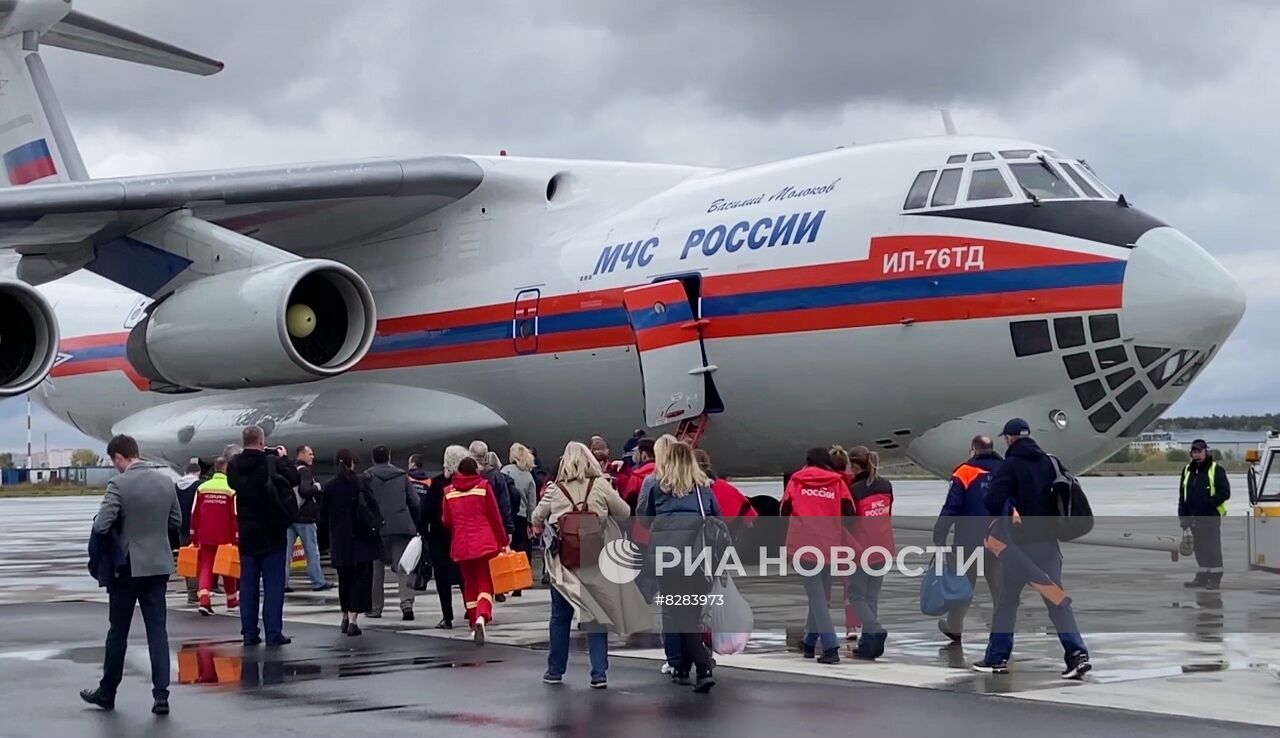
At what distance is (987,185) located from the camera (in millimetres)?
13164

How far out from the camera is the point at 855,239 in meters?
13.4

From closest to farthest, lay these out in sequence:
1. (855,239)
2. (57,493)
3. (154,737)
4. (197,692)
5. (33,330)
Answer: (154,737), (197,692), (855,239), (33,330), (57,493)

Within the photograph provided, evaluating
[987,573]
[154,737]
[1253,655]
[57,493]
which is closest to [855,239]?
[987,573]

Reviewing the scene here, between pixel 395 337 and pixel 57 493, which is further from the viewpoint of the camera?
pixel 57 493

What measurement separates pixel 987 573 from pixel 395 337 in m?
9.09

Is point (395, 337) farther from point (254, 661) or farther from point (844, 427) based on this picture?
point (254, 661)

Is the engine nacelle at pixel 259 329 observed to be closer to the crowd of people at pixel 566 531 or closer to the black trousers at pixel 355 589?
the crowd of people at pixel 566 531

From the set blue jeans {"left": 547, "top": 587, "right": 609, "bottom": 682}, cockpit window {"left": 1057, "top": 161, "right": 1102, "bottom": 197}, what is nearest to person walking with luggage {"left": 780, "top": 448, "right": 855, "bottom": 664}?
blue jeans {"left": 547, "top": 587, "right": 609, "bottom": 682}

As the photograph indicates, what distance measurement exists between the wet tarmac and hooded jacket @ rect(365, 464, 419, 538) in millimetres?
1633

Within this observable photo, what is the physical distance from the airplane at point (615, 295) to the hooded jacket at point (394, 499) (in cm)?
313

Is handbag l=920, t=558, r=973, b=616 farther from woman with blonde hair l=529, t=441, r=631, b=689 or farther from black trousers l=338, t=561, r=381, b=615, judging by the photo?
black trousers l=338, t=561, r=381, b=615

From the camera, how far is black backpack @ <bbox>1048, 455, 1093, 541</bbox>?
28.5 ft

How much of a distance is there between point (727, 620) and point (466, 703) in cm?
150

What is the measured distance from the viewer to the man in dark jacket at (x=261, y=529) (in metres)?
10.5
